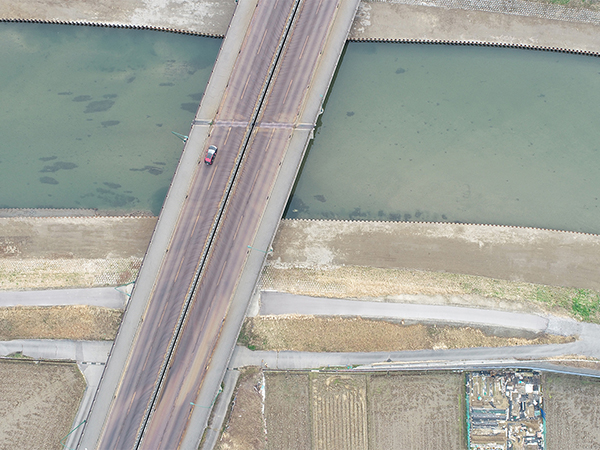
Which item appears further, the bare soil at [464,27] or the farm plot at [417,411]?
the bare soil at [464,27]

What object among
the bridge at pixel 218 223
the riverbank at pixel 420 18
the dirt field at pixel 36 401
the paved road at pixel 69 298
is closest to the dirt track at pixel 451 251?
the bridge at pixel 218 223

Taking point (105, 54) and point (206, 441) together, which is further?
point (105, 54)

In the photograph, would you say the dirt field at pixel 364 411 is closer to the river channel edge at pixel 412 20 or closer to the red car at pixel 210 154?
the red car at pixel 210 154

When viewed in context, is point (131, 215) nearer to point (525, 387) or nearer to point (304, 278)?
point (304, 278)

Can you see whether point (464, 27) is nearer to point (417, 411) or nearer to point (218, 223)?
point (218, 223)

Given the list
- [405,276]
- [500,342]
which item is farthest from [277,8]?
[500,342]

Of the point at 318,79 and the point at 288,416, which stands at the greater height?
the point at 318,79

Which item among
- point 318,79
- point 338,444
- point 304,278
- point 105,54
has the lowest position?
point 338,444
